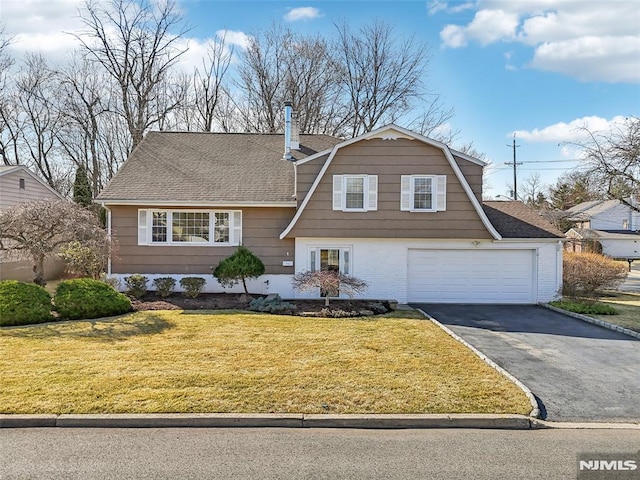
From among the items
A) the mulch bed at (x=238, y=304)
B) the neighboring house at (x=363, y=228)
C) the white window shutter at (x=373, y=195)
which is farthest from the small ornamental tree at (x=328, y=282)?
the white window shutter at (x=373, y=195)

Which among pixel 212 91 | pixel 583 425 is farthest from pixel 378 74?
pixel 583 425

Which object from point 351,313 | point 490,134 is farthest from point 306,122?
point 351,313

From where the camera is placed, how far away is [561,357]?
8.06 metres

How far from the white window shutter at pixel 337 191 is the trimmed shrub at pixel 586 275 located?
8418 millimetres

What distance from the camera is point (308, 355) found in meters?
7.53

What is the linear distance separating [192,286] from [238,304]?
182 cm

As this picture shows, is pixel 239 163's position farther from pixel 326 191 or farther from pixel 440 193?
pixel 440 193

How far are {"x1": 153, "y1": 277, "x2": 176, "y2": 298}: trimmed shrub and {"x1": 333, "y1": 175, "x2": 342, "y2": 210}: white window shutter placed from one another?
19.9ft

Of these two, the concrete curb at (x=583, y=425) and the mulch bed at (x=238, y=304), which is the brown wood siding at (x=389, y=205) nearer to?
the mulch bed at (x=238, y=304)

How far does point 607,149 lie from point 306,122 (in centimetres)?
1765

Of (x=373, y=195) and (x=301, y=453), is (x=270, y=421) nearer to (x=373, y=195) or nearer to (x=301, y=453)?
(x=301, y=453)

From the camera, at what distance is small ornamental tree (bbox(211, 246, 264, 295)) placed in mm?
13062

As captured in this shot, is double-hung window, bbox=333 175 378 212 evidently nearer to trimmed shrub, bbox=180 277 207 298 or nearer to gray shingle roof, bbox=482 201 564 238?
gray shingle roof, bbox=482 201 564 238

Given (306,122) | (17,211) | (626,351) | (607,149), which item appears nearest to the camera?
(626,351)
